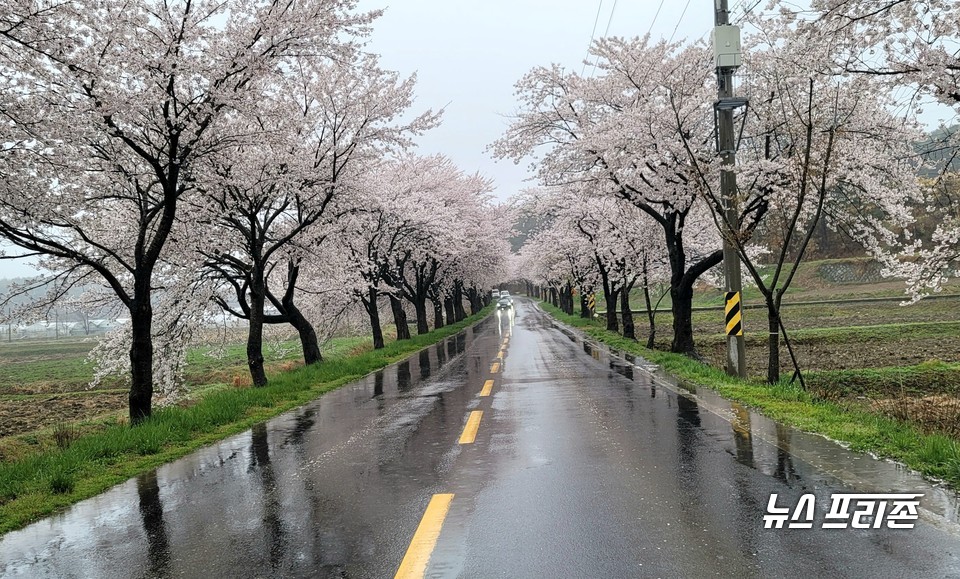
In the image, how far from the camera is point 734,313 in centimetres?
1259

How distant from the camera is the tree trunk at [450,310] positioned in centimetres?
4759

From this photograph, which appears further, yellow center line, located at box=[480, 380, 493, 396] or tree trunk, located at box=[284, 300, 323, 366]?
tree trunk, located at box=[284, 300, 323, 366]

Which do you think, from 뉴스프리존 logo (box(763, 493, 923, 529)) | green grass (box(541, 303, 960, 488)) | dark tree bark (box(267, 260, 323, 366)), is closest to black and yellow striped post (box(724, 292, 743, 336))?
green grass (box(541, 303, 960, 488))

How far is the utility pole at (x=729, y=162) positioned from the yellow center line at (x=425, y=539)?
8764 millimetres

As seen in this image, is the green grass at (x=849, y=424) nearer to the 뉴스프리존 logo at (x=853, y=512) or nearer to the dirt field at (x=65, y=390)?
the 뉴스프리존 logo at (x=853, y=512)

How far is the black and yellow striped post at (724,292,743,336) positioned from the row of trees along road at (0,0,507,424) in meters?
8.97

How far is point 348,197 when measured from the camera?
1848 cm

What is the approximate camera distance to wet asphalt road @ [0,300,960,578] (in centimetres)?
400

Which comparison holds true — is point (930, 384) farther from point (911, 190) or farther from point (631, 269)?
point (631, 269)

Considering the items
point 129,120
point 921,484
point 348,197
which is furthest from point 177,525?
point 348,197

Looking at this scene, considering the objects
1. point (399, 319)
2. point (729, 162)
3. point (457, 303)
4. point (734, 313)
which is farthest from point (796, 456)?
point (457, 303)

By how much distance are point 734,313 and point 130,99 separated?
11573 millimetres

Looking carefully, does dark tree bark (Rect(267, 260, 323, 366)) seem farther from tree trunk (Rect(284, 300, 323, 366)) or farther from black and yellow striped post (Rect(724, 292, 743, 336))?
black and yellow striped post (Rect(724, 292, 743, 336))

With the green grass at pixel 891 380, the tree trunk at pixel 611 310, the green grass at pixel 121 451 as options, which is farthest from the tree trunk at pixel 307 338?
the tree trunk at pixel 611 310
